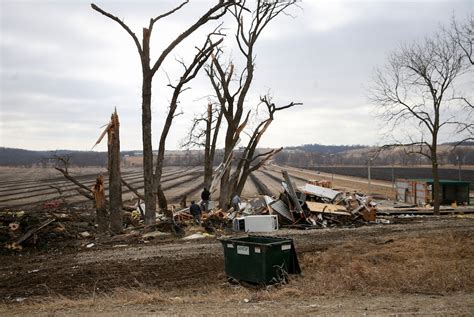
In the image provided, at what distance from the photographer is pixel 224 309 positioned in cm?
734

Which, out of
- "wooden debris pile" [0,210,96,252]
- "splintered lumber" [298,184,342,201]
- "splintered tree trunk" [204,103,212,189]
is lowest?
Answer: "wooden debris pile" [0,210,96,252]

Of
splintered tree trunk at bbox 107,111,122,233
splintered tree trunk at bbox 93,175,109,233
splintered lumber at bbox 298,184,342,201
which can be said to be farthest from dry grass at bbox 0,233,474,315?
splintered lumber at bbox 298,184,342,201

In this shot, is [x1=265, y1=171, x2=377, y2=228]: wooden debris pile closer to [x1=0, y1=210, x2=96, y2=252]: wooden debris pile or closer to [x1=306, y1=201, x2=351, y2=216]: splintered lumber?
[x1=306, y1=201, x2=351, y2=216]: splintered lumber

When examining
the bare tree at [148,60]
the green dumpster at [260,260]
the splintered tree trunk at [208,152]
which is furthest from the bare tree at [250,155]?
the green dumpster at [260,260]

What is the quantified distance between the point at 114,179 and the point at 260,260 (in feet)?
33.5

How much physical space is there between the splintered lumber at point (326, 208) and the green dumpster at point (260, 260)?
10.6m

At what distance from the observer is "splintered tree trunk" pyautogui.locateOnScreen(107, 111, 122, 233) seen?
1773 centimetres

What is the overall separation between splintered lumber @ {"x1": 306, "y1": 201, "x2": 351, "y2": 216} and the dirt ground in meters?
3.98

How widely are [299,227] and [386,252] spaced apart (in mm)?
7249

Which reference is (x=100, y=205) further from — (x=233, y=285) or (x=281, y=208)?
(x=233, y=285)

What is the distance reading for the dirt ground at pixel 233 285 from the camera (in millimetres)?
7379

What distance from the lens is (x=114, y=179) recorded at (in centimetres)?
1794

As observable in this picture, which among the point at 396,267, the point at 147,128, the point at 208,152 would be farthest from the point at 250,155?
the point at 396,267

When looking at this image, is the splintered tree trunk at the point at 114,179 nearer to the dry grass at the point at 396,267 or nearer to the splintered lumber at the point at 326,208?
the splintered lumber at the point at 326,208
